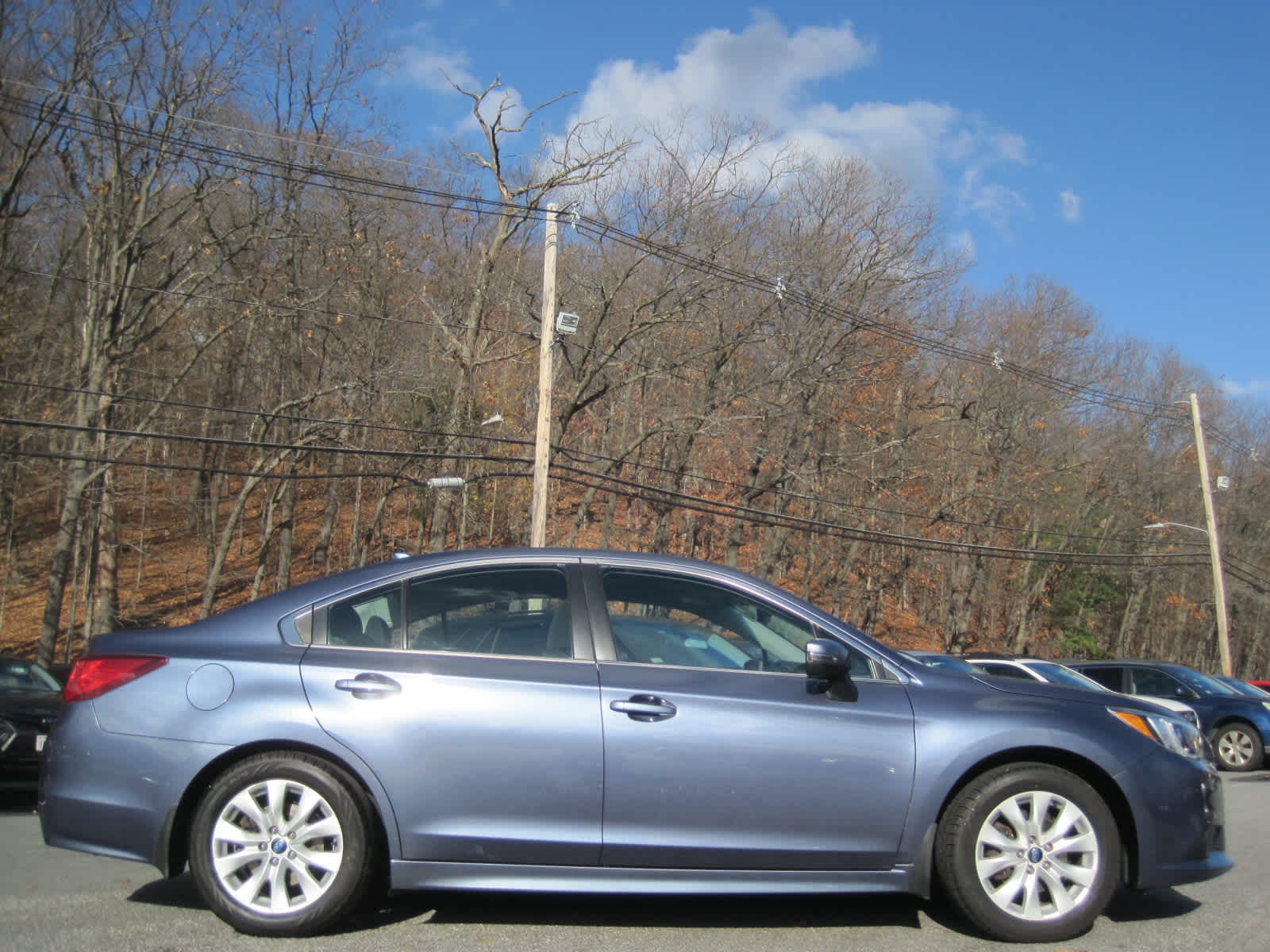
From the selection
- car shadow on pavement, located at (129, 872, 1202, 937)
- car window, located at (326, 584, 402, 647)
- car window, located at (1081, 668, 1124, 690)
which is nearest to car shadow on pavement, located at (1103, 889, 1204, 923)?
car shadow on pavement, located at (129, 872, 1202, 937)

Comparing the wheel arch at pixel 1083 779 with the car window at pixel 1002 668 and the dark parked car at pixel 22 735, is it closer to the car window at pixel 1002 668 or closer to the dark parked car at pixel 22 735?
the dark parked car at pixel 22 735

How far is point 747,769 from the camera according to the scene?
399 centimetres

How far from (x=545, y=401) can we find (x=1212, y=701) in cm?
1094

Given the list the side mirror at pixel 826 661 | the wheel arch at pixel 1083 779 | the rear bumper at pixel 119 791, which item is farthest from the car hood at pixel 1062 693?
the rear bumper at pixel 119 791

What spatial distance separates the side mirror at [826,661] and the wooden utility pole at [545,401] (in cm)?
1273

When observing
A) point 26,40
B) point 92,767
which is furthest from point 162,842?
point 26,40

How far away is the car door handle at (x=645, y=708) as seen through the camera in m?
4.03

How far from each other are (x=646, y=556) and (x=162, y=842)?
2.28 m

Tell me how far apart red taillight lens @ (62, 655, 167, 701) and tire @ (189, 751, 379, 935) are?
1.91 ft

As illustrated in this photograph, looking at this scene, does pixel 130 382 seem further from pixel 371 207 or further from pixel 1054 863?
pixel 1054 863

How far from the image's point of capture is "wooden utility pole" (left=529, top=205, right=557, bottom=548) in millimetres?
17031

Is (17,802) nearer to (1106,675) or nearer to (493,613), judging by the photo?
(493,613)

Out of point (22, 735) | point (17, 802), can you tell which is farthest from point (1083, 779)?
point (17, 802)

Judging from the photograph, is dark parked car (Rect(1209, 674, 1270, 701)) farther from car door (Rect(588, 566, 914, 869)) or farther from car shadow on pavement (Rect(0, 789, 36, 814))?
car shadow on pavement (Rect(0, 789, 36, 814))
